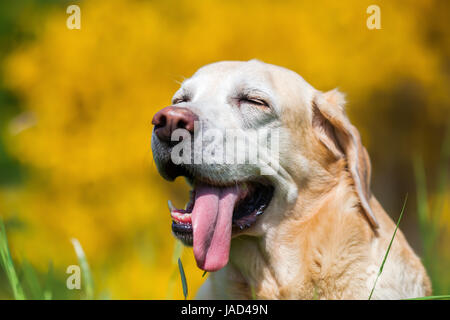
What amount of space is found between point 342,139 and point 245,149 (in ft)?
2.16

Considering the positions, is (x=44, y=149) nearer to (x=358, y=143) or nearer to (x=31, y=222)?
(x=31, y=222)

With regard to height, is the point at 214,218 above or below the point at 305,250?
above

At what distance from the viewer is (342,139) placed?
9.67 feet

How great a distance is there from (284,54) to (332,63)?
1.95ft

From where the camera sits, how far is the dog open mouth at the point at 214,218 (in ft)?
8.18

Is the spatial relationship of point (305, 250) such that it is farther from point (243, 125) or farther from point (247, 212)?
point (243, 125)

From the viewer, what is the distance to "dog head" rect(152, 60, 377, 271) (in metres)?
2.52

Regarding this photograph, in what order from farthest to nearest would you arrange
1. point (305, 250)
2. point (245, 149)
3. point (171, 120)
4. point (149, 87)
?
point (149, 87)
point (305, 250)
point (245, 149)
point (171, 120)

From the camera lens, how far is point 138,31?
21.2 ft

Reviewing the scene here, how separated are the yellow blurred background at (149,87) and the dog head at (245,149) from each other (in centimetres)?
306

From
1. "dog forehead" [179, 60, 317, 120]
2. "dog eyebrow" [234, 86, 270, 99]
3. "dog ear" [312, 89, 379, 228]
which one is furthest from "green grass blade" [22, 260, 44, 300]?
"dog ear" [312, 89, 379, 228]

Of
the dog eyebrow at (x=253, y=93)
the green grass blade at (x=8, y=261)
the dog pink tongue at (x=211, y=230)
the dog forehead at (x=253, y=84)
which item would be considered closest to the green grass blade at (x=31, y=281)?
the green grass blade at (x=8, y=261)

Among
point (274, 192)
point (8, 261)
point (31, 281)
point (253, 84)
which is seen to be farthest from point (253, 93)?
point (31, 281)
